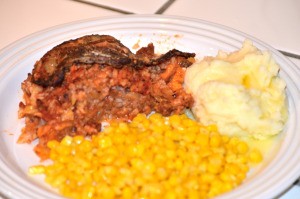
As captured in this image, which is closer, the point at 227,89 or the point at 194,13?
the point at 227,89

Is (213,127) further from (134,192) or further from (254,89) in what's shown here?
(134,192)

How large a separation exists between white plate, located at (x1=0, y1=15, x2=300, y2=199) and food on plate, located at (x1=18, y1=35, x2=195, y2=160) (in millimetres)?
157

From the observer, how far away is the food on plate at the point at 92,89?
11.1ft

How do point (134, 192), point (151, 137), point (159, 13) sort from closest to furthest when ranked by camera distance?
point (134, 192), point (151, 137), point (159, 13)

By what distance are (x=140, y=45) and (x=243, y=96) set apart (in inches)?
49.7

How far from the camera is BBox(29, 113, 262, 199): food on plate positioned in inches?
113

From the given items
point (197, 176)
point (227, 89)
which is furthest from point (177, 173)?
point (227, 89)

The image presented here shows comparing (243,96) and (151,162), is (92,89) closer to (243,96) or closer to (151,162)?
(151,162)

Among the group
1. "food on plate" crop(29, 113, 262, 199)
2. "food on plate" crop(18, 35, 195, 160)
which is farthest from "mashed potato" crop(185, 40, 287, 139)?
"food on plate" crop(18, 35, 195, 160)

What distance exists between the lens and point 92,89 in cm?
345

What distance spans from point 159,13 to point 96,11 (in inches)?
24.8

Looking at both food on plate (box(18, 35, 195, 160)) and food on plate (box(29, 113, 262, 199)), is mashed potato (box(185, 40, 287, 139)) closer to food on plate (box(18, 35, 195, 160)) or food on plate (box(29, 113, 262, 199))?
food on plate (box(29, 113, 262, 199))

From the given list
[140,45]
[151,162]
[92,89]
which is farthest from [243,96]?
[140,45]

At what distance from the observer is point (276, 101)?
331cm
